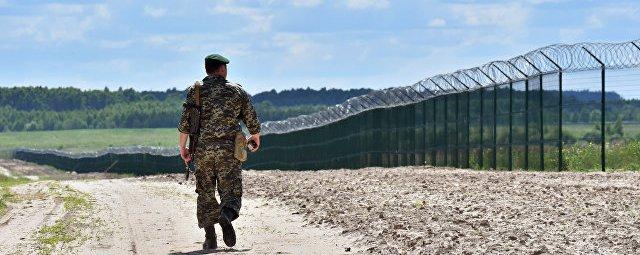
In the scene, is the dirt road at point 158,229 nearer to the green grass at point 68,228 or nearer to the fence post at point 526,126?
the green grass at point 68,228

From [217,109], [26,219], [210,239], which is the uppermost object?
[217,109]

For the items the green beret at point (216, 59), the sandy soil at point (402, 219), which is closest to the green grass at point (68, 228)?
the sandy soil at point (402, 219)

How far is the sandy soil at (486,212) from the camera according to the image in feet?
48.2

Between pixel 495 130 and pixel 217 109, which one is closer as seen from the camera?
pixel 217 109

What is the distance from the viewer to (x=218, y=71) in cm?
1614

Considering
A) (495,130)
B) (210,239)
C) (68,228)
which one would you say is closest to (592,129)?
(495,130)

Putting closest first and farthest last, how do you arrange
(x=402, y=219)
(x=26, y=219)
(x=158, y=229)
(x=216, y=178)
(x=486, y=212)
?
(x=216, y=178), (x=486, y=212), (x=402, y=219), (x=158, y=229), (x=26, y=219)

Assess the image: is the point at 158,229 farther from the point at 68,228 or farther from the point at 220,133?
the point at 220,133

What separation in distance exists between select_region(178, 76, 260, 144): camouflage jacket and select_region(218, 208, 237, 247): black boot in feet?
2.22

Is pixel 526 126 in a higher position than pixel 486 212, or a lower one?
higher

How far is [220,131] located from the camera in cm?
1605

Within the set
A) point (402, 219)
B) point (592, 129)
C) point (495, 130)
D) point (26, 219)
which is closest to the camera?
point (402, 219)

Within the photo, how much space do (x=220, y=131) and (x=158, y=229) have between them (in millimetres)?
4040

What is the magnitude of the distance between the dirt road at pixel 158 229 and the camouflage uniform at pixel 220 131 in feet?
2.08
